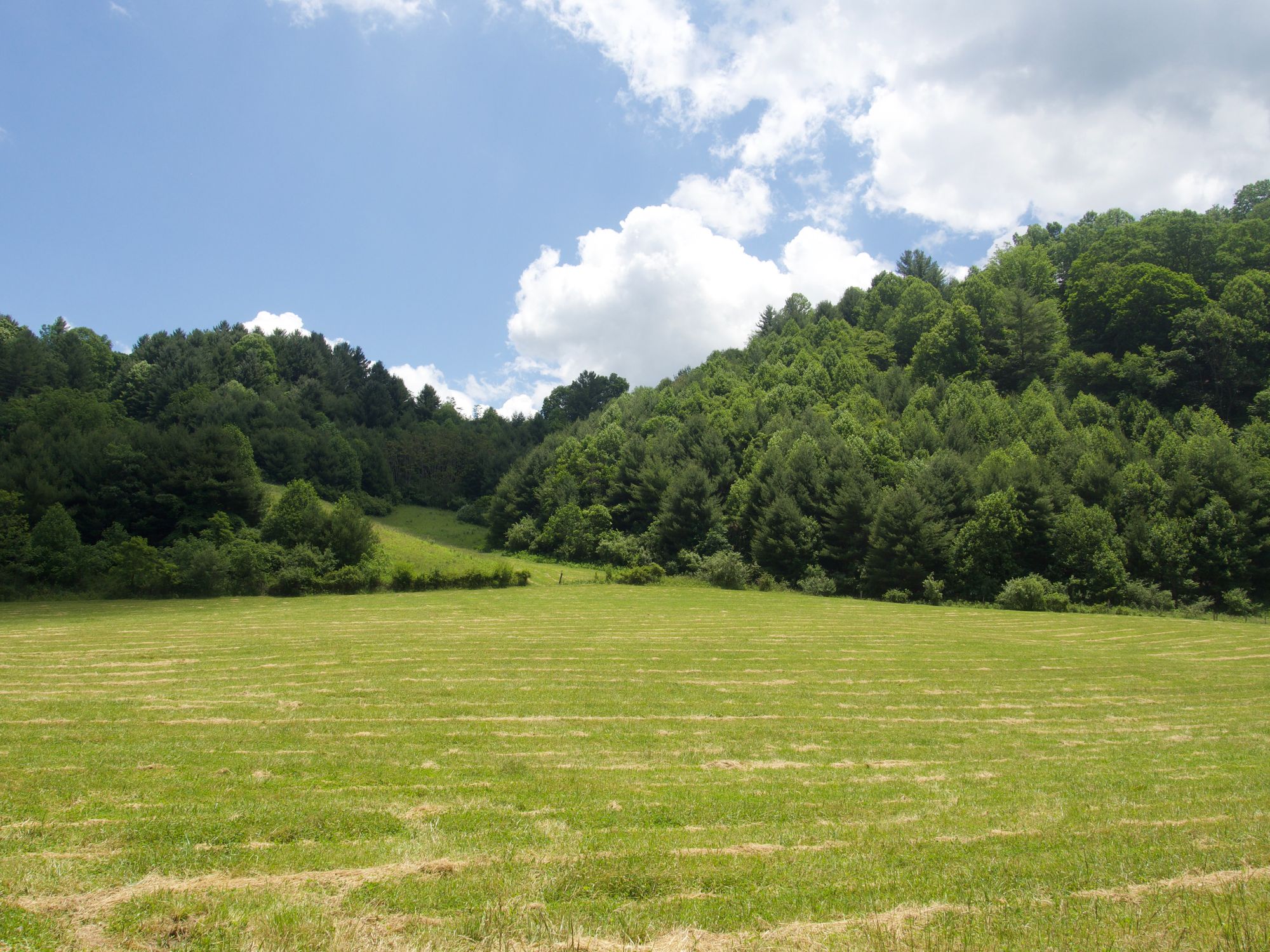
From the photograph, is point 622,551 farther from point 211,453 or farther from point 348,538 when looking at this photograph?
point 211,453

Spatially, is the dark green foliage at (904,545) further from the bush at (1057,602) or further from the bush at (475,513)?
the bush at (475,513)

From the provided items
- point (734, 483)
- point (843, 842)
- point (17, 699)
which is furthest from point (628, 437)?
point (843, 842)

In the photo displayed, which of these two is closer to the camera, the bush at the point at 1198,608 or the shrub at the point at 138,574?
the shrub at the point at 138,574

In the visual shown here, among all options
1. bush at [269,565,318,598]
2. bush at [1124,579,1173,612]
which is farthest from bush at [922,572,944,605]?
bush at [269,565,318,598]

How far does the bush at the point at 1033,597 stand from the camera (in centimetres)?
4222

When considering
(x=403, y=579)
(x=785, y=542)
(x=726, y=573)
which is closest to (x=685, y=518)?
(x=785, y=542)

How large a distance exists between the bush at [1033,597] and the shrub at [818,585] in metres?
12.7

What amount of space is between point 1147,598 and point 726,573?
28.6 metres

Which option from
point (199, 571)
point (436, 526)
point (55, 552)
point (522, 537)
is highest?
point (436, 526)

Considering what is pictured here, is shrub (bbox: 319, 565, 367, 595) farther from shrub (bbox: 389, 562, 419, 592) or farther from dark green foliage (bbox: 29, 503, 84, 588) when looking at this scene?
dark green foliage (bbox: 29, 503, 84, 588)

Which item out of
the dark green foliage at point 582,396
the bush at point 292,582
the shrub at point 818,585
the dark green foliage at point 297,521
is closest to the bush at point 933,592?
the shrub at point 818,585

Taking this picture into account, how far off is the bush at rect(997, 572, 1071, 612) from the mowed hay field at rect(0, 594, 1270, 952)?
22.8 meters

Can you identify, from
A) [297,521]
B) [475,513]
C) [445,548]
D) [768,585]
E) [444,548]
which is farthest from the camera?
[475,513]

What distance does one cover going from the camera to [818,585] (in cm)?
5303
